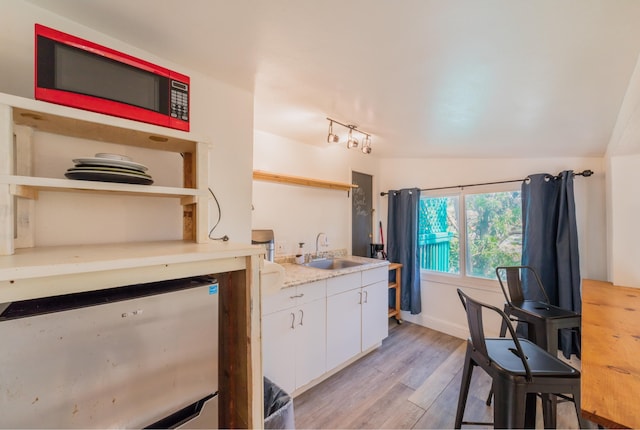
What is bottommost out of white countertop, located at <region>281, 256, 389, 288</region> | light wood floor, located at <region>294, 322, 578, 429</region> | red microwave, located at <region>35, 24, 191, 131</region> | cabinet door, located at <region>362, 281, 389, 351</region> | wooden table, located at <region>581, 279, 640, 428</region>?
light wood floor, located at <region>294, 322, 578, 429</region>

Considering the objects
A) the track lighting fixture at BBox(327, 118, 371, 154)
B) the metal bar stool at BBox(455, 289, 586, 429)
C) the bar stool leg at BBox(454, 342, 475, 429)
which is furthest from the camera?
the track lighting fixture at BBox(327, 118, 371, 154)

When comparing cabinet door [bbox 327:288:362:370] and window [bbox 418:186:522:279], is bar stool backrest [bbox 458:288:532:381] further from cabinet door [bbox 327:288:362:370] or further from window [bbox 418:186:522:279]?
window [bbox 418:186:522:279]

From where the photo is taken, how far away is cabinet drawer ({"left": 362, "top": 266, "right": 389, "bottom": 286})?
2516 millimetres

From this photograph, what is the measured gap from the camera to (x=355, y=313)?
2389 millimetres

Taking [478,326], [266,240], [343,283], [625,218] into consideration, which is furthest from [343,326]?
[625,218]

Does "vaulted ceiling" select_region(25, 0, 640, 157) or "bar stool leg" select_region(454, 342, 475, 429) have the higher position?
"vaulted ceiling" select_region(25, 0, 640, 157)

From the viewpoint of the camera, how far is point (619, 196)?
1998 mm

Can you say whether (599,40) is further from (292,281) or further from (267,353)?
(267,353)

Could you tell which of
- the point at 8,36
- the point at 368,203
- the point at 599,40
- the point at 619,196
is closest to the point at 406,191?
the point at 368,203

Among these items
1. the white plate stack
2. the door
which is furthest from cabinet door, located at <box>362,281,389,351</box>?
the white plate stack

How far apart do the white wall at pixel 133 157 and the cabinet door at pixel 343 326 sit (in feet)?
3.53

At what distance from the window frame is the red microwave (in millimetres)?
3014

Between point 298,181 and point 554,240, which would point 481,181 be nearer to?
point 554,240

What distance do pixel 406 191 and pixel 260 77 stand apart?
243 cm
